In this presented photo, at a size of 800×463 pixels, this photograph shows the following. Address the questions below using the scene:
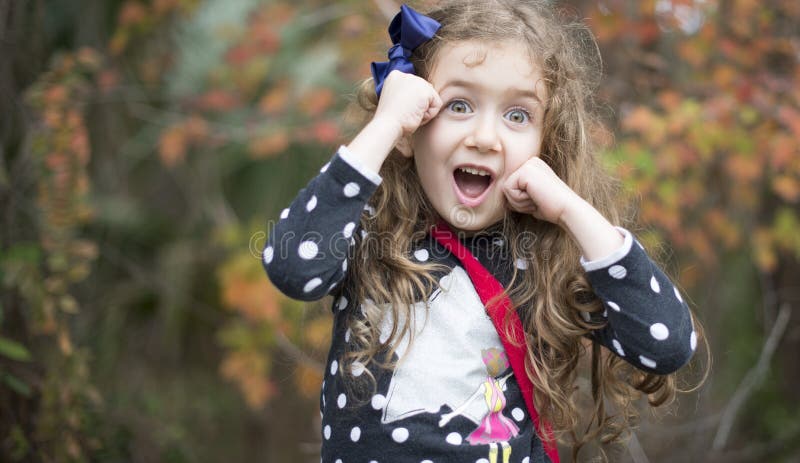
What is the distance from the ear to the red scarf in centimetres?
22

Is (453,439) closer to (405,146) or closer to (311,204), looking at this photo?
(311,204)

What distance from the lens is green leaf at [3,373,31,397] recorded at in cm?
269

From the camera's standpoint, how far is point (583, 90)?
1.98 metres

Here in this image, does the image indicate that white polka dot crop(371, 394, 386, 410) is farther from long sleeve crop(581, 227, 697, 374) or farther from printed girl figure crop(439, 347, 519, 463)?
long sleeve crop(581, 227, 697, 374)

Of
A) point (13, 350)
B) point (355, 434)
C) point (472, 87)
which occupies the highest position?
point (472, 87)

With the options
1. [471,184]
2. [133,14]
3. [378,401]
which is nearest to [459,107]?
[471,184]

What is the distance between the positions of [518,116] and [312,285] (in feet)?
1.97

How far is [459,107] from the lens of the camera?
69.6 inches

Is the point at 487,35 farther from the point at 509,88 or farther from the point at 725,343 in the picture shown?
the point at 725,343

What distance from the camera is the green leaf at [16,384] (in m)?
2.69

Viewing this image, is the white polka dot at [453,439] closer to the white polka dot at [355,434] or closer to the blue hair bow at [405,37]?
the white polka dot at [355,434]

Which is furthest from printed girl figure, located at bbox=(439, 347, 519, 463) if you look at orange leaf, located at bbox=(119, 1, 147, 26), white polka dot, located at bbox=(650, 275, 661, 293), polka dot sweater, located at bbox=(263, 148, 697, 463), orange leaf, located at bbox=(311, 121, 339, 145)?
orange leaf, located at bbox=(119, 1, 147, 26)

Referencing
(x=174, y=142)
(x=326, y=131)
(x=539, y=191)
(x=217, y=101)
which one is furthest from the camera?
(x=217, y=101)

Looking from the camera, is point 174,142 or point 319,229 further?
point 174,142
